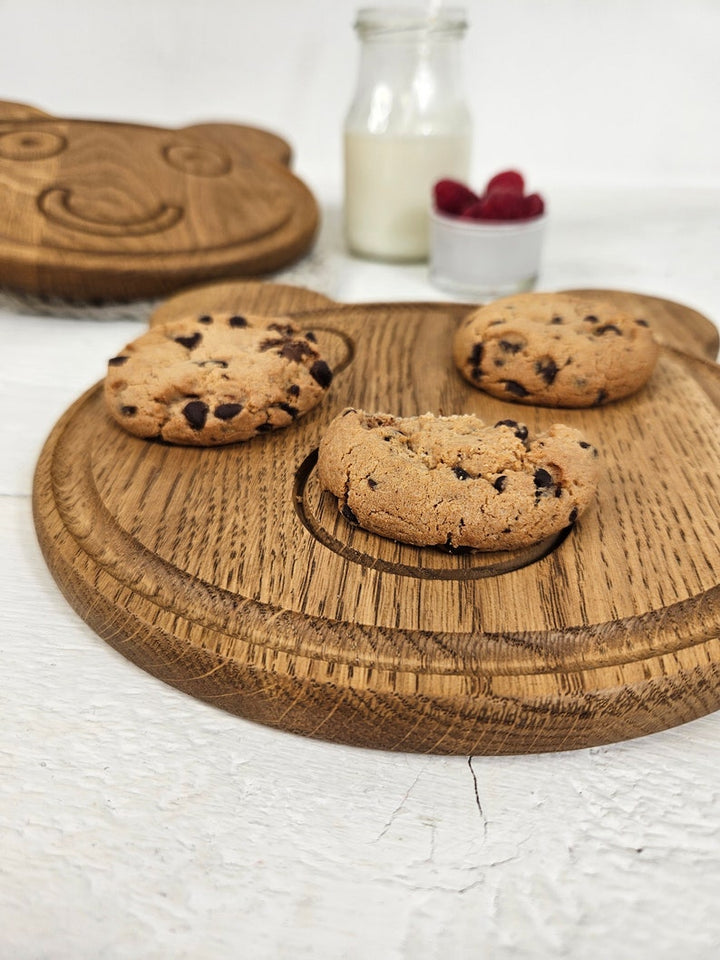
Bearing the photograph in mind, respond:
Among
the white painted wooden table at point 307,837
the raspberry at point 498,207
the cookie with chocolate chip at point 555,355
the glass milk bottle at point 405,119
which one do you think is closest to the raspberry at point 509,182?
the raspberry at point 498,207

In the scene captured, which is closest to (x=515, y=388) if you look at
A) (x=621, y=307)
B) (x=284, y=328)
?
(x=284, y=328)

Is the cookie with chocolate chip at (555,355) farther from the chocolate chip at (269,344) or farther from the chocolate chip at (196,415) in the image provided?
the chocolate chip at (196,415)

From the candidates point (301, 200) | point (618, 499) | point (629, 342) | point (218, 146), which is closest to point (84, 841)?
point (618, 499)

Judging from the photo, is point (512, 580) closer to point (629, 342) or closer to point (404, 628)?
point (404, 628)

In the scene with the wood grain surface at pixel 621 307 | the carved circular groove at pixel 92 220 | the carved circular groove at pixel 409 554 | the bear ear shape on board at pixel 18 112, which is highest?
the bear ear shape on board at pixel 18 112

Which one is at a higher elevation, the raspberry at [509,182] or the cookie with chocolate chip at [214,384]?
the raspberry at [509,182]

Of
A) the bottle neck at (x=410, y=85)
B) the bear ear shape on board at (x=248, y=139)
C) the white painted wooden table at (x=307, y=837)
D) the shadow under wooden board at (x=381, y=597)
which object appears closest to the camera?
the white painted wooden table at (x=307, y=837)
